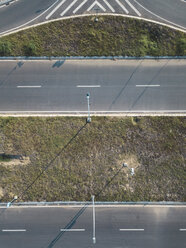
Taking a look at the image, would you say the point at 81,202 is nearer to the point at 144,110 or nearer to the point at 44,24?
the point at 144,110

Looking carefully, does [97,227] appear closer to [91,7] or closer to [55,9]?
[91,7]

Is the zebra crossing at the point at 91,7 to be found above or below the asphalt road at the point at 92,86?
above

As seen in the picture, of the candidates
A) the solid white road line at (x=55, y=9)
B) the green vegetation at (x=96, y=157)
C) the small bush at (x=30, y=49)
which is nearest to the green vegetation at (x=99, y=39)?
the small bush at (x=30, y=49)

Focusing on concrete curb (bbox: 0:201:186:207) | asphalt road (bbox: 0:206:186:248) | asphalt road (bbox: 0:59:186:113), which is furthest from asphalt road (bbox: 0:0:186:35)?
asphalt road (bbox: 0:206:186:248)

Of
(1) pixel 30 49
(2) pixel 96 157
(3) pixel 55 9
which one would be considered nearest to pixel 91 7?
(3) pixel 55 9

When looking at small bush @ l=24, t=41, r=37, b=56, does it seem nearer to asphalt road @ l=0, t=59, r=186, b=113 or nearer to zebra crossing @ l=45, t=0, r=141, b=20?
asphalt road @ l=0, t=59, r=186, b=113

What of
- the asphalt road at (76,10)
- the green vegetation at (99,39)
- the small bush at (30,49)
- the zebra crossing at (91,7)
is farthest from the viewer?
the zebra crossing at (91,7)

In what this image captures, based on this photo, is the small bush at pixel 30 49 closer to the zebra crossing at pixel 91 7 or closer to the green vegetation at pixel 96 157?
the zebra crossing at pixel 91 7
